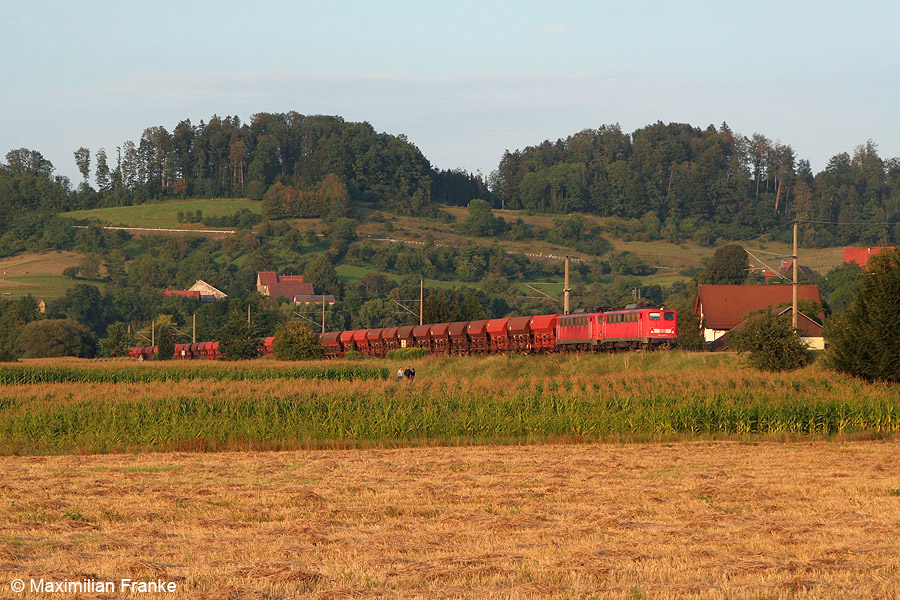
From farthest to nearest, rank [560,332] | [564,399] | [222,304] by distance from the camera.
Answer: [222,304]
[560,332]
[564,399]

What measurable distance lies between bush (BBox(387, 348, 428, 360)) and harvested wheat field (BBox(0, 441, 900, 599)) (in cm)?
4834

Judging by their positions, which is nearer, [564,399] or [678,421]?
[678,421]

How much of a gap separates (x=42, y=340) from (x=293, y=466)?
106 meters

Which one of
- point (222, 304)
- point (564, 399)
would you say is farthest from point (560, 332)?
point (222, 304)

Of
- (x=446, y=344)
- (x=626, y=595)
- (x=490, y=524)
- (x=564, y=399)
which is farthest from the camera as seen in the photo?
(x=446, y=344)

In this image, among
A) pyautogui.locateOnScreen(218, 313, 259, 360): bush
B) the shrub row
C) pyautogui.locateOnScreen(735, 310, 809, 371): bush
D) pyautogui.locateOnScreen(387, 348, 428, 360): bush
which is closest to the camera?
pyautogui.locateOnScreen(735, 310, 809, 371): bush

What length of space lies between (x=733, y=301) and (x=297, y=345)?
4171 centimetres

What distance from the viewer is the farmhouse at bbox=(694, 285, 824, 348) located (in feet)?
301

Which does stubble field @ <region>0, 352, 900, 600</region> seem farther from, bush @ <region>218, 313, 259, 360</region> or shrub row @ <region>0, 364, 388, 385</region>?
bush @ <region>218, 313, 259, 360</region>

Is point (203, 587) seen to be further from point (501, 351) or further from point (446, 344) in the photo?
point (446, 344)

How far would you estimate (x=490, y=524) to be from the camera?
648 inches

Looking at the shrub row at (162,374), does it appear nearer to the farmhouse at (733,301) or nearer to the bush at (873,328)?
the bush at (873,328)

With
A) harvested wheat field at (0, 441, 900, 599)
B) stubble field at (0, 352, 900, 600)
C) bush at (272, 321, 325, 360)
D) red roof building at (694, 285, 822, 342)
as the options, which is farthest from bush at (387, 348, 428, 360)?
harvested wheat field at (0, 441, 900, 599)

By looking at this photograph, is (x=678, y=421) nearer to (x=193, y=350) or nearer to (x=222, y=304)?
(x=193, y=350)
